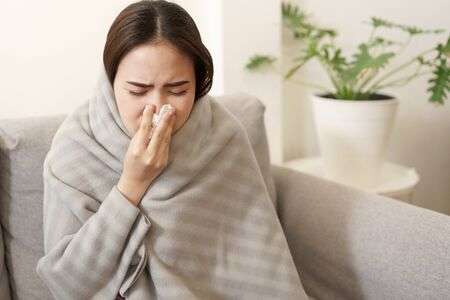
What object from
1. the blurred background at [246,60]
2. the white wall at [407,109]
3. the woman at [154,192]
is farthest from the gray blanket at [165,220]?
the white wall at [407,109]

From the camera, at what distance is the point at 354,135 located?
5.74ft

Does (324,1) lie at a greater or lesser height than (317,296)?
greater

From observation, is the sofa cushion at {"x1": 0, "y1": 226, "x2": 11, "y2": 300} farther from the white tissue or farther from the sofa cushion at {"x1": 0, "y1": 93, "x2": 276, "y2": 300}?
the white tissue

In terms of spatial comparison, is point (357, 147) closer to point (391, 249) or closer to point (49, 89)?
point (391, 249)

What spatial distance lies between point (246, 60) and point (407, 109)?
0.85 meters

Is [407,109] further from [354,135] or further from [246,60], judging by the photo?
[246,60]

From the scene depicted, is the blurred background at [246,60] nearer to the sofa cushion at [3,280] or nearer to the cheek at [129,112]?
the sofa cushion at [3,280]

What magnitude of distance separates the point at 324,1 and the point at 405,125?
661 millimetres

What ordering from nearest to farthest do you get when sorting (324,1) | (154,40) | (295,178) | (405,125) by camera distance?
1. (154,40)
2. (295,178)
3. (324,1)
4. (405,125)

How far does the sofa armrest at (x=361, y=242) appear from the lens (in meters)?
1.16

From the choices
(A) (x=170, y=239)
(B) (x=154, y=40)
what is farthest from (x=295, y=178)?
(B) (x=154, y=40)

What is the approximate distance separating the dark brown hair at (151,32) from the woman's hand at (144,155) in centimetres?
12

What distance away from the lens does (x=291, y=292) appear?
1.18 metres

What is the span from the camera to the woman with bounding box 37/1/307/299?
101 cm
